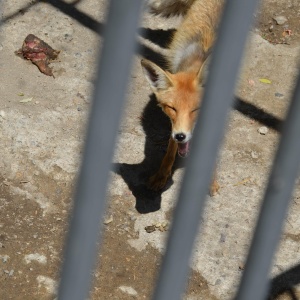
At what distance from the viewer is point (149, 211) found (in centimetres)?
550

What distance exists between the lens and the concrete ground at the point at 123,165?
5023 mm

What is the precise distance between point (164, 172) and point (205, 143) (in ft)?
14.7

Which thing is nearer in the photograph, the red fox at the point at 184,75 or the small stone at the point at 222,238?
the red fox at the point at 184,75

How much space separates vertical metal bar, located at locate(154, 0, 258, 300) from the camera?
102 centimetres

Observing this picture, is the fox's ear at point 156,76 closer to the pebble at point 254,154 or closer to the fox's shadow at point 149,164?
the fox's shadow at point 149,164

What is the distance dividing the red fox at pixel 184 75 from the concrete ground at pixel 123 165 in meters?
0.32

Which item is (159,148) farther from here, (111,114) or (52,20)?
(111,114)

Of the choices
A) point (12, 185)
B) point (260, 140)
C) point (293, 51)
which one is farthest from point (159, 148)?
point (293, 51)

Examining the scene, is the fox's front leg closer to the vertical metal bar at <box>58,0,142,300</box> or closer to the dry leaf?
the dry leaf

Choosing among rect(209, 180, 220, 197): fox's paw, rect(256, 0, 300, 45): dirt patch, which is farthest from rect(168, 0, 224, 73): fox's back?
rect(256, 0, 300, 45): dirt patch

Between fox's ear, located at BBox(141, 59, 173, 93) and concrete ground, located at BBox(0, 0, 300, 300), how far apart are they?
0.59 metres

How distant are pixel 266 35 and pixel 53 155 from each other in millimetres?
2604

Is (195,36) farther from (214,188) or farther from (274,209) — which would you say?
(274,209)

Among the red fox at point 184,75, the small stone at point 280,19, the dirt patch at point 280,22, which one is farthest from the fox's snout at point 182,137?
the small stone at point 280,19
